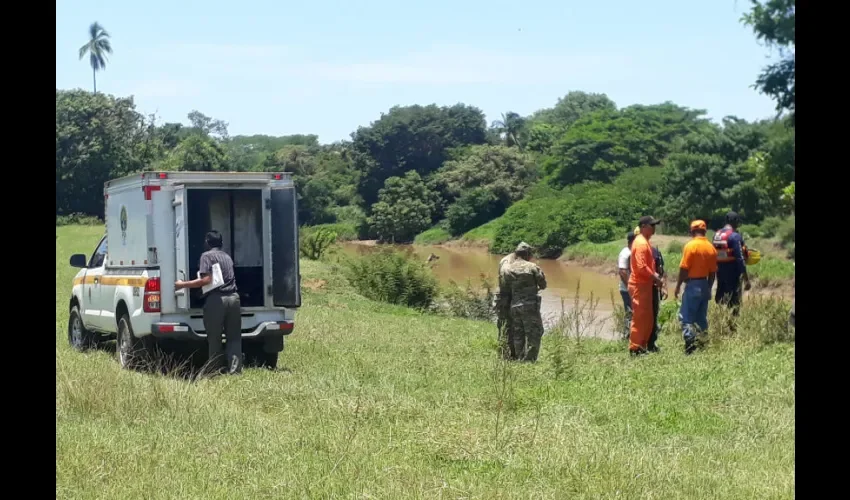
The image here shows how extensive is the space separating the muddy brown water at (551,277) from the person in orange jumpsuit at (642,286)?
6378 mm

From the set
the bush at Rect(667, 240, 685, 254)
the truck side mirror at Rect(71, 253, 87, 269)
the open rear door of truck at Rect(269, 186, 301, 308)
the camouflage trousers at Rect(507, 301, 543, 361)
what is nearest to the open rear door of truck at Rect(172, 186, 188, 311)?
the open rear door of truck at Rect(269, 186, 301, 308)

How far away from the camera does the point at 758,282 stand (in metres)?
30.0

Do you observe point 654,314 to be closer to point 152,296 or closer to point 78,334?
point 152,296

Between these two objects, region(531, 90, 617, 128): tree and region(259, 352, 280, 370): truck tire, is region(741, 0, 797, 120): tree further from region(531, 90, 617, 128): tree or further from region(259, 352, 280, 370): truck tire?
region(531, 90, 617, 128): tree

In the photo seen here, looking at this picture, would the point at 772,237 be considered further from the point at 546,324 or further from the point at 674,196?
the point at 674,196

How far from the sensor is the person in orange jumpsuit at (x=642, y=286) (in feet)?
42.4

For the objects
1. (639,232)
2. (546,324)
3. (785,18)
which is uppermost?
(785,18)

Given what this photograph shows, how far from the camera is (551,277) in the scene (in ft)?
147

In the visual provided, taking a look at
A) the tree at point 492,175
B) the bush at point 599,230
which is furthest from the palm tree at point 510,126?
Result: the bush at point 599,230

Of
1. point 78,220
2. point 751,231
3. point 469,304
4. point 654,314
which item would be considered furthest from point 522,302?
point 78,220

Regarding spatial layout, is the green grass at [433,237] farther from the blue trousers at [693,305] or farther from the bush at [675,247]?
the blue trousers at [693,305]

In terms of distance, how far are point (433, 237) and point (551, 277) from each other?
30.2 metres
